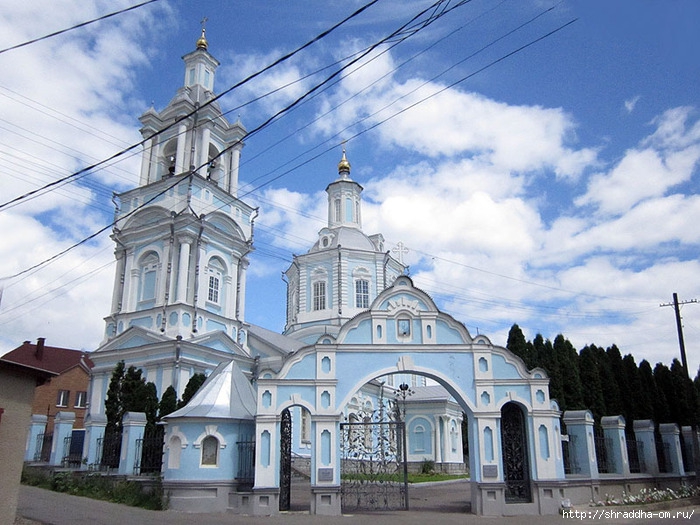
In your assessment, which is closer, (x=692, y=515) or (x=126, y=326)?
(x=692, y=515)

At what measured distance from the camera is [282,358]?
30.3 metres

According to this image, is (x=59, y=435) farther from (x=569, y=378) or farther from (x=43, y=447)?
(x=569, y=378)

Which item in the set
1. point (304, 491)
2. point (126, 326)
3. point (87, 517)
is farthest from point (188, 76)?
point (87, 517)

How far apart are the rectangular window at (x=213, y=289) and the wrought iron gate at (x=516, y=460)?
17612mm

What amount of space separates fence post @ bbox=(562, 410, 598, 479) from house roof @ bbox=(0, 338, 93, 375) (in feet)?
116

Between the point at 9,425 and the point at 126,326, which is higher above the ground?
the point at 126,326

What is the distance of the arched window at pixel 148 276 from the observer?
2914 centimetres

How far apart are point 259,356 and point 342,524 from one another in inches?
739

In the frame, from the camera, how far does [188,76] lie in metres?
33.7

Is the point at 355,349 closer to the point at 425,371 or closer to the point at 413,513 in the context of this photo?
the point at 425,371

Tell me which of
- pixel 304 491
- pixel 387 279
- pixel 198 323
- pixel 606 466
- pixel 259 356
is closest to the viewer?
pixel 606 466

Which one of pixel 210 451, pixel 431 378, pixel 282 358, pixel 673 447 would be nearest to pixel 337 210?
pixel 282 358

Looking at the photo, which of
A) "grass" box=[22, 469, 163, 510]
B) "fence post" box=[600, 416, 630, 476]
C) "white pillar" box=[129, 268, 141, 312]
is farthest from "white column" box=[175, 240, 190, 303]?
"fence post" box=[600, 416, 630, 476]

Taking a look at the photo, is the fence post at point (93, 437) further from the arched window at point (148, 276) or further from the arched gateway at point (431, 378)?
the arched window at point (148, 276)
